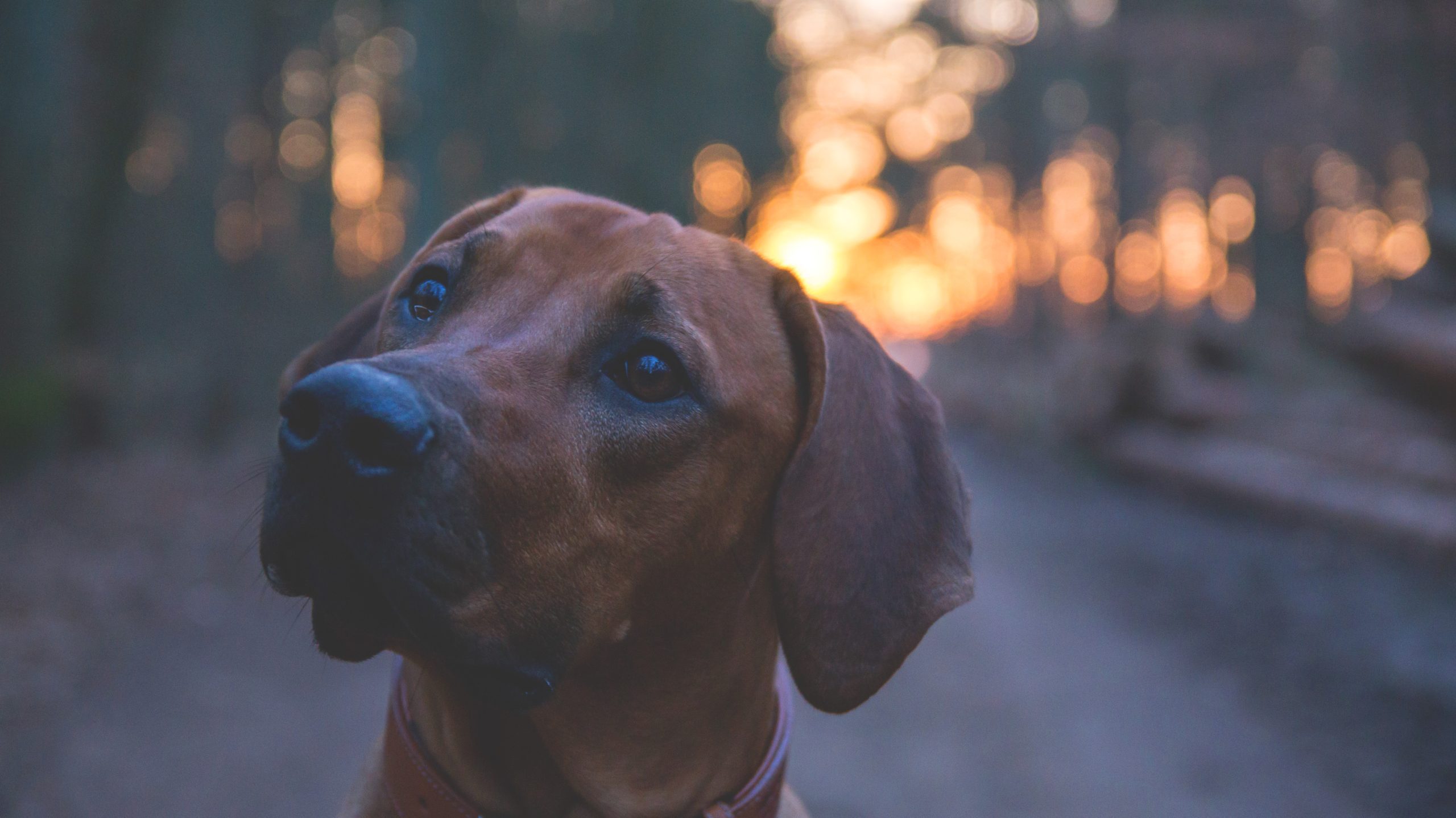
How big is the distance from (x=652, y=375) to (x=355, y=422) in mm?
797

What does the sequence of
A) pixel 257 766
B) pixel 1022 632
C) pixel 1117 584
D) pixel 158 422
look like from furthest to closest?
1. pixel 158 422
2. pixel 1117 584
3. pixel 1022 632
4. pixel 257 766

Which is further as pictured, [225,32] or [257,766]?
[225,32]

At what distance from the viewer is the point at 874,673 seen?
2.38 meters

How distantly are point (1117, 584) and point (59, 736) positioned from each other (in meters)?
7.21

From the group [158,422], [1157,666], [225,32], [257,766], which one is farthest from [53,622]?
[225,32]

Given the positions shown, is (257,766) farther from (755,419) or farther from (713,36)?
(713,36)

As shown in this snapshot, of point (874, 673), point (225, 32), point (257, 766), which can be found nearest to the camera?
point (874, 673)

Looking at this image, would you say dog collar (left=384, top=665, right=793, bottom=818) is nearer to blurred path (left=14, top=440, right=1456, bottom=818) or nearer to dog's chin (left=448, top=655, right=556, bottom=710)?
dog's chin (left=448, top=655, right=556, bottom=710)

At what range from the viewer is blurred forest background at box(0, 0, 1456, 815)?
5156 mm

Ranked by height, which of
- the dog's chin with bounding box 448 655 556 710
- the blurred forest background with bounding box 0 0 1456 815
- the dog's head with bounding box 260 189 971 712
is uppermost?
the dog's head with bounding box 260 189 971 712

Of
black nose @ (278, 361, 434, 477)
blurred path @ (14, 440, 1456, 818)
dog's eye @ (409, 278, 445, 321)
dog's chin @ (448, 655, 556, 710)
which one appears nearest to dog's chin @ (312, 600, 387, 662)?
dog's chin @ (448, 655, 556, 710)

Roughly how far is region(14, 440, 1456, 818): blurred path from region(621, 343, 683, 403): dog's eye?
9.77 ft

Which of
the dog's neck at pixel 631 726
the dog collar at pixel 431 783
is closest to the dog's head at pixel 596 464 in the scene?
the dog's neck at pixel 631 726

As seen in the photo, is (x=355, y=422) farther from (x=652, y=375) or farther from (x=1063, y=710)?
(x=1063, y=710)
